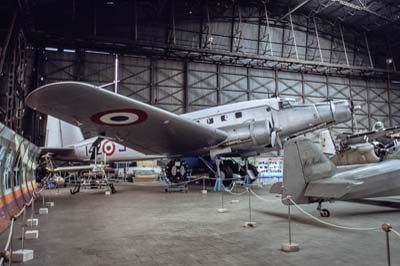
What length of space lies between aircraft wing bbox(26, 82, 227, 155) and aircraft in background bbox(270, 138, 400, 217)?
4.90 meters

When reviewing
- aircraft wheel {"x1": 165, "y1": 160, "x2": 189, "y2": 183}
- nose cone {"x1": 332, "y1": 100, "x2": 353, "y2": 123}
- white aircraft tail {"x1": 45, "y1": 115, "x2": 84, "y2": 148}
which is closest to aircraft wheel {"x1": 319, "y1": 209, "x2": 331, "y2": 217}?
aircraft wheel {"x1": 165, "y1": 160, "x2": 189, "y2": 183}

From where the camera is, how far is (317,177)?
A: 7.13 metres

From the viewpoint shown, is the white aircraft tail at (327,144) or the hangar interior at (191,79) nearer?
the hangar interior at (191,79)

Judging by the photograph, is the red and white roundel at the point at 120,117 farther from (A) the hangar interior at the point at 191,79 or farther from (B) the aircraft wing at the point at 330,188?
(B) the aircraft wing at the point at 330,188

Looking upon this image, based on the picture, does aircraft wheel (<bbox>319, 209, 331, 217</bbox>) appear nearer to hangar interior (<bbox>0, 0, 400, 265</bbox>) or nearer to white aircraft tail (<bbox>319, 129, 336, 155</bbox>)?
→ hangar interior (<bbox>0, 0, 400, 265</bbox>)

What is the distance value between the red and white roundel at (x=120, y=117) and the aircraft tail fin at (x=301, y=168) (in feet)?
16.6

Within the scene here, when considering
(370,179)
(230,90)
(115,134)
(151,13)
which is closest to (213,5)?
(151,13)

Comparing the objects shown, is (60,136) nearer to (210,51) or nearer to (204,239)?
(210,51)

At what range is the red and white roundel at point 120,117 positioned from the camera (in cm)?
965

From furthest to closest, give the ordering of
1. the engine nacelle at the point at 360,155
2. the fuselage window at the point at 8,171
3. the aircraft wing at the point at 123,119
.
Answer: the engine nacelle at the point at 360,155 < the aircraft wing at the point at 123,119 < the fuselage window at the point at 8,171

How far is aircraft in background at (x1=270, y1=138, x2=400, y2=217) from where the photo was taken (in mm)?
6949

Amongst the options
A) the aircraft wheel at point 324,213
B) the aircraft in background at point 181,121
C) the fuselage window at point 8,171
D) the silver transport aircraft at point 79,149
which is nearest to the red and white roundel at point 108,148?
the silver transport aircraft at point 79,149

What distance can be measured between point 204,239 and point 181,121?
6.55 meters

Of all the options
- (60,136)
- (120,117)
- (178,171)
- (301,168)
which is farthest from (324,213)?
(60,136)
